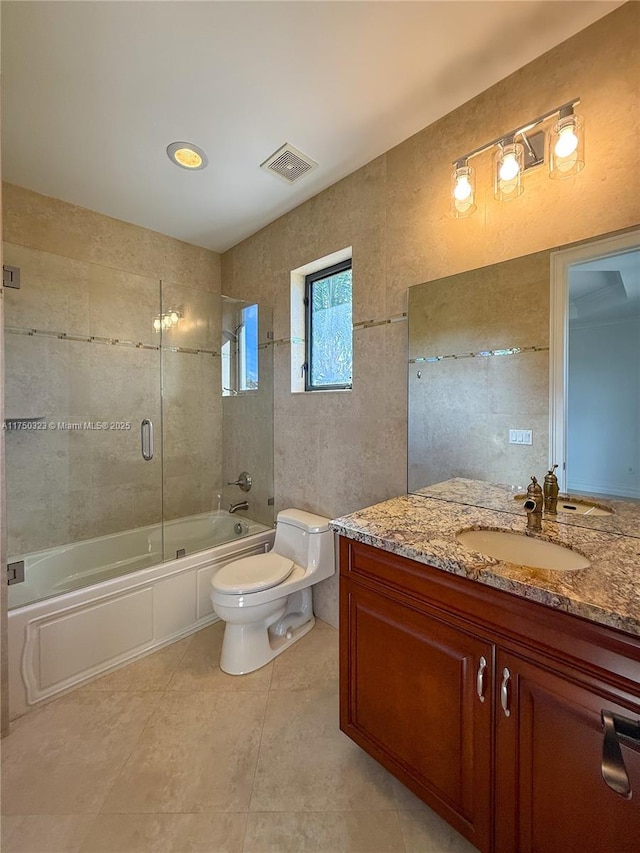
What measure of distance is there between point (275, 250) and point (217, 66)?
109cm

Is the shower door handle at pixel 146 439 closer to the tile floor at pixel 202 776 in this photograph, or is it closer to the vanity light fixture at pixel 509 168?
the tile floor at pixel 202 776

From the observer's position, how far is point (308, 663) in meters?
1.78

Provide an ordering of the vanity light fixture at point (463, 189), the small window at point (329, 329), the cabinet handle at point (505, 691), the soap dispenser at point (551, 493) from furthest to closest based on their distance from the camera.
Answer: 1. the small window at point (329, 329)
2. the vanity light fixture at point (463, 189)
3. the soap dispenser at point (551, 493)
4. the cabinet handle at point (505, 691)

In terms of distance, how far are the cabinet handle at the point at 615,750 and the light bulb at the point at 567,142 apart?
1597 millimetres

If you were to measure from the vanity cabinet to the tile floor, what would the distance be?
0.60 feet

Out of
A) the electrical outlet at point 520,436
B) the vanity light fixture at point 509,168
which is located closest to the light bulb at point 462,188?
the vanity light fixture at point 509,168

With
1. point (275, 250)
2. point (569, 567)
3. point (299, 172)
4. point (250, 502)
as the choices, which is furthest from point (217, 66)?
point (250, 502)

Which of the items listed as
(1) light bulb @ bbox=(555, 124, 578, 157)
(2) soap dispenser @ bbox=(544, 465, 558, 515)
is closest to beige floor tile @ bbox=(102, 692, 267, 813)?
(2) soap dispenser @ bbox=(544, 465, 558, 515)

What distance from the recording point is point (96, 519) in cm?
223

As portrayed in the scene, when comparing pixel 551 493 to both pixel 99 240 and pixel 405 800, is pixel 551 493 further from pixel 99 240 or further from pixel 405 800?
pixel 99 240

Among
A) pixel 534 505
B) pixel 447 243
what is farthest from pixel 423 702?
pixel 447 243

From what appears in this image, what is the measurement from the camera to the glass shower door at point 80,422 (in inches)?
75.8

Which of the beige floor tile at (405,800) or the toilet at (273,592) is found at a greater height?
the toilet at (273,592)

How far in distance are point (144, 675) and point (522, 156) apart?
9.18 feet
